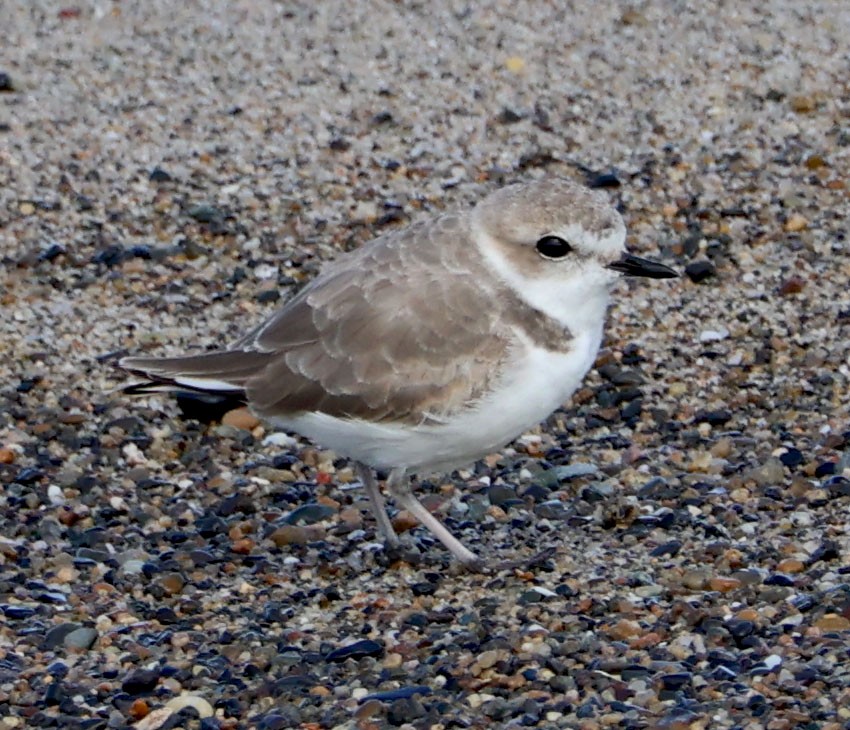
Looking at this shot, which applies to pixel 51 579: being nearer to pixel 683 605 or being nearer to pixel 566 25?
pixel 683 605

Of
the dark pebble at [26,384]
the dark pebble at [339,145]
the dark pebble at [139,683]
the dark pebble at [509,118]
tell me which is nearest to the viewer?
the dark pebble at [139,683]

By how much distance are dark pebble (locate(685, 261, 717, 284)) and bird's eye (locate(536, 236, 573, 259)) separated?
2562mm

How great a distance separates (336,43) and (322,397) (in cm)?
511

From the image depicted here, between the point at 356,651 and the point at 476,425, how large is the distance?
83cm

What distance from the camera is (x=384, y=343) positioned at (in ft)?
18.7

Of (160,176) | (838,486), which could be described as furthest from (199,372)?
(160,176)

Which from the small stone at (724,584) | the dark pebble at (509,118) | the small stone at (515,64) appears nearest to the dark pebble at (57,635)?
the small stone at (724,584)

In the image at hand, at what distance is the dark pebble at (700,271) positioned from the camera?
8.09 metres

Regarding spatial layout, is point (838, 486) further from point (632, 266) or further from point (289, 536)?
point (289, 536)

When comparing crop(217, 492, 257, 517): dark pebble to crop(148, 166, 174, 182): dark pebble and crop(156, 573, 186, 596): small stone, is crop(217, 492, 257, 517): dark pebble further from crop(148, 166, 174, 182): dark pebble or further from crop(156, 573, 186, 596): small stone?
crop(148, 166, 174, 182): dark pebble

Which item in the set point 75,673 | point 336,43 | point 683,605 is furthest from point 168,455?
point 336,43

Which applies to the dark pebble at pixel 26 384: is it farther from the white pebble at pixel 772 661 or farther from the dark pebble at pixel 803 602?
the white pebble at pixel 772 661

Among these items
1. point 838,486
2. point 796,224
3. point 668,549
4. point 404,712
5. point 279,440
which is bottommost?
point 404,712

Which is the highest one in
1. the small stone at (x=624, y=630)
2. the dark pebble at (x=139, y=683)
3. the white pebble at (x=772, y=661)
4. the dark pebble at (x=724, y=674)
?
the small stone at (x=624, y=630)
